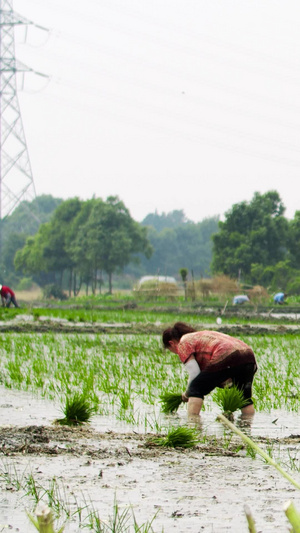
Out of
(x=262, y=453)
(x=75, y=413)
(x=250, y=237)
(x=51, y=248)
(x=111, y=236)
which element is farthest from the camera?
(x=51, y=248)

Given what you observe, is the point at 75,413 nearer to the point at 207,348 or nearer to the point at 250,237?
the point at 207,348

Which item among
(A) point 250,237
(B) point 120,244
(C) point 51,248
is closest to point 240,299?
(A) point 250,237

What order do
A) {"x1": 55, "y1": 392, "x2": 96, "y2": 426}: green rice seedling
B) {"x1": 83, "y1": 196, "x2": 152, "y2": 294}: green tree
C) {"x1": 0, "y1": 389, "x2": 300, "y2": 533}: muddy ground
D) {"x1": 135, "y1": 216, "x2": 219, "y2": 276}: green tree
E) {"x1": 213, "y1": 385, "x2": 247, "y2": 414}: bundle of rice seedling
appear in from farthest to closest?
{"x1": 135, "y1": 216, "x2": 219, "y2": 276}: green tree
{"x1": 83, "y1": 196, "x2": 152, "y2": 294}: green tree
{"x1": 213, "y1": 385, "x2": 247, "y2": 414}: bundle of rice seedling
{"x1": 55, "y1": 392, "x2": 96, "y2": 426}: green rice seedling
{"x1": 0, "y1": 389, "x2": 300, "y2": 533}: muddy ground

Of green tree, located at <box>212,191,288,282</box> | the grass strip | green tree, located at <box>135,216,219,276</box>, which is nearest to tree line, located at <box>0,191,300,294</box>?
green tree, located at <box>212,191,288,282</box>

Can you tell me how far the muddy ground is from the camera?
3.46 m

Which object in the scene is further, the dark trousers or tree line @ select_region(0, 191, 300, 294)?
tree line @ select_region(0, 191, 300, 294)

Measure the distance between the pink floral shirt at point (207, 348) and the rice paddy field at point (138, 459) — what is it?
20.1 inches

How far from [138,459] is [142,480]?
0.63m

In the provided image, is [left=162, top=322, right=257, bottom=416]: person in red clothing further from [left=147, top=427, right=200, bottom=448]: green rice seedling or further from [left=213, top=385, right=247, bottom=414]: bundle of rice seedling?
[left=147, top=427, right=200, bottom=448]: green rice seedling

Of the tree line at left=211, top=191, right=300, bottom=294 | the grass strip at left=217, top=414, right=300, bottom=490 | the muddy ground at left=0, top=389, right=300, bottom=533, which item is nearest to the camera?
the grass strip at left=217, top=414, right=300, bottom=490

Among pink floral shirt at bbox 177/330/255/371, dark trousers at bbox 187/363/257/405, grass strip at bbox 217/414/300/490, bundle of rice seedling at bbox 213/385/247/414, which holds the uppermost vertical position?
grass strip at bbox 217/414/300/490

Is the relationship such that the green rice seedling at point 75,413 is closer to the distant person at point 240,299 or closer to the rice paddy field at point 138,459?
the rice paddy field at point 138,459

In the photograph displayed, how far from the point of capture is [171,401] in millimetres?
7141

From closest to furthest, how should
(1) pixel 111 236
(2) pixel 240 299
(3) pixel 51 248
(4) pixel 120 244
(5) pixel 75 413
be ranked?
(5) pixel 75 413 → (2) pixel 240 299 → (4) pixel 120 244 → (1) pixel 111 236 → (3) pixel 51 248
